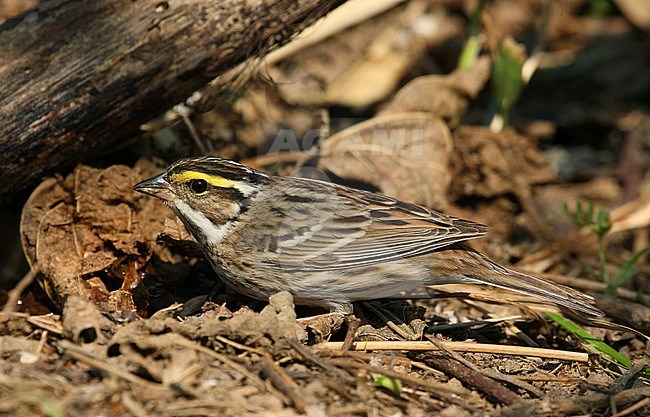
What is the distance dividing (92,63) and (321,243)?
185 centimetres

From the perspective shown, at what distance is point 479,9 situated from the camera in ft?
25.0

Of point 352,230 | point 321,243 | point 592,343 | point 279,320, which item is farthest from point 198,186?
point 592,343

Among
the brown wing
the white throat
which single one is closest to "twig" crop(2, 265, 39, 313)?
the white throat

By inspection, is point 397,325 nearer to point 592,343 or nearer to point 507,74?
point 592,343

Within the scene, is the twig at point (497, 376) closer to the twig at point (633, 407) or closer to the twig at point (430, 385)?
the twig at point (430, 385)

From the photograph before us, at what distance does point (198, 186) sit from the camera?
17.2 ft

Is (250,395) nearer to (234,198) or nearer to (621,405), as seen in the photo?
(234,198)

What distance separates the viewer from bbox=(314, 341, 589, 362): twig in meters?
4.91

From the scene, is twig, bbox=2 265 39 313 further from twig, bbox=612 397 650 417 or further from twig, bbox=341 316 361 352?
twig, bbox=612 397 650 417

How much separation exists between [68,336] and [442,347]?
83.6 inches

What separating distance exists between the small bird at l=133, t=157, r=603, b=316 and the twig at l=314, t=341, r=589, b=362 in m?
0.30

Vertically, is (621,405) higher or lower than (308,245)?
lower

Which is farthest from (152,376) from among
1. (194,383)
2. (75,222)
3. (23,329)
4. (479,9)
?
(479,9)

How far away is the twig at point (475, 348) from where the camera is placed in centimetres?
491
